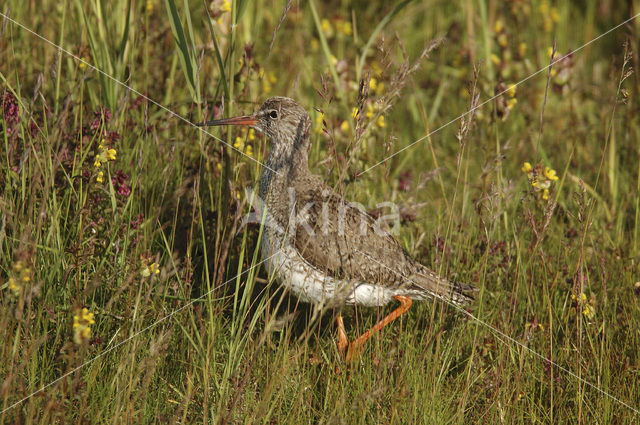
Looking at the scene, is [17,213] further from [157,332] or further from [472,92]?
[472,92]

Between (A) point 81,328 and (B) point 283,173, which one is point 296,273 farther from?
(A) point 81,328

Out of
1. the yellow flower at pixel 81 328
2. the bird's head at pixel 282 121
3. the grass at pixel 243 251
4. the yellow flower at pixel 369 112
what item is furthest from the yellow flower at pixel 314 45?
the yellow flower at pixel 81 328

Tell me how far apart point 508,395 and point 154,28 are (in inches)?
142

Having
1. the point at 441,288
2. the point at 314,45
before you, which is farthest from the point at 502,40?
the point at 441,288

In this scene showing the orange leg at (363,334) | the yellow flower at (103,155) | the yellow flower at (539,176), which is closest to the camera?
the yellow flower at (103,155)

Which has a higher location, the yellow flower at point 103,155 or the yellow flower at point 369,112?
the yellow flower at point 369,112

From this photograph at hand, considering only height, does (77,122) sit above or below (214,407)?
above

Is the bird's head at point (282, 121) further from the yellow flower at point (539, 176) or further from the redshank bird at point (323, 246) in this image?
the yellow flower at point (539, 176)

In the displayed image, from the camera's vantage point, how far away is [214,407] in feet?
10.6

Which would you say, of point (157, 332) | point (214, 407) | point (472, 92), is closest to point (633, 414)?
point (472, 92)

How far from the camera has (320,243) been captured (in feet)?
13.4

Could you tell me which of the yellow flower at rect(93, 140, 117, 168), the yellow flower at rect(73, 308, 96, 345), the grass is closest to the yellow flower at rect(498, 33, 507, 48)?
the grass

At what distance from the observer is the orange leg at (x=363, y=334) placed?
3680 millimetres

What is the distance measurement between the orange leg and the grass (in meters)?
0.09
